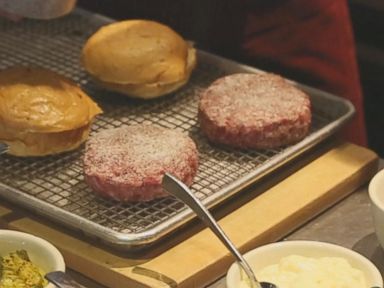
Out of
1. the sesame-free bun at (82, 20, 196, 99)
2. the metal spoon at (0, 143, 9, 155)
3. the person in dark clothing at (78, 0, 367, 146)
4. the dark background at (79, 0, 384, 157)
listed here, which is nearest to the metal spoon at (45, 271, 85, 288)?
the metal spoon at (0, 143, 9, 155)

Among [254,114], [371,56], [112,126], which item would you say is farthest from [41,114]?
[371,56]

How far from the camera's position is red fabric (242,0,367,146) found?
2.01 meters

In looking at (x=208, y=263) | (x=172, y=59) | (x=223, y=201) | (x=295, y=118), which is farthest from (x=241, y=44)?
(x=208, y=263)

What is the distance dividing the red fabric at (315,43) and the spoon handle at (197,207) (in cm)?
65

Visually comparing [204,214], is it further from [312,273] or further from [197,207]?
→ [312,273]

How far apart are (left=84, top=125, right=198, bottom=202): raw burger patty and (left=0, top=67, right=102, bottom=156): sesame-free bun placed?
0.14 ft

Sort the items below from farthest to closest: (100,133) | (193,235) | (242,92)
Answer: (242,92)
(100,133)
(193,235)

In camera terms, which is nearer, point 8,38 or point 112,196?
point 112,196

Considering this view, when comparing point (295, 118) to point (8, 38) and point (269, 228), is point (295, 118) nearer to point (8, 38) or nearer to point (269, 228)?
point (269, 228)

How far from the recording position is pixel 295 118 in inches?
66.4

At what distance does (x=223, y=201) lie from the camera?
156 centimetres

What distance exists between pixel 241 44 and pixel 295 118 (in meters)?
Answer: 0.44

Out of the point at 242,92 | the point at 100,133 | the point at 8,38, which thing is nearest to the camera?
the point at 100,133

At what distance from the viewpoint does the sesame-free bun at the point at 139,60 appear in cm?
182
